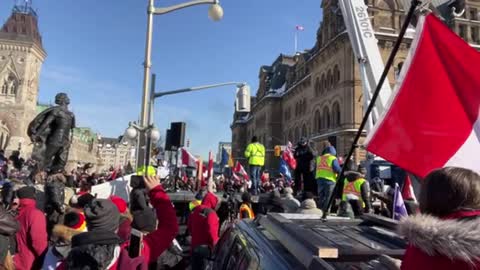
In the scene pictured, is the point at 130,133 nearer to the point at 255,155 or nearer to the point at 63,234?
the point at 255,155

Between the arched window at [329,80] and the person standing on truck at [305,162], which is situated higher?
the arched window at [329,80]

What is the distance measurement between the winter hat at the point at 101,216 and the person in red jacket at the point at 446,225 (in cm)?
197

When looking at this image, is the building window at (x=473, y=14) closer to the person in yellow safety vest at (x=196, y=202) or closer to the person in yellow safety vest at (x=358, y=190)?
the person in yellow safety vest at (x=358, y=190)

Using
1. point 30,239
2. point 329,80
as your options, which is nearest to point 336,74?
point 329,80

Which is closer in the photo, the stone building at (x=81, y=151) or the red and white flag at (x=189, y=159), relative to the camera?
the red and white flag at (x=189, y=159)

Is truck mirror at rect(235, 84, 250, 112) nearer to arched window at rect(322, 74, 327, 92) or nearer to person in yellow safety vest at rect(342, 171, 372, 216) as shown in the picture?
person in yellow safety vest at rect(342, 171, 372, 216)

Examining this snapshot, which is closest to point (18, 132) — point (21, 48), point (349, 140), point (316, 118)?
point (21, 48)

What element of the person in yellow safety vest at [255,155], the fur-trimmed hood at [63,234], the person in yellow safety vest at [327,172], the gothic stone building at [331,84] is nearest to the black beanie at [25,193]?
the fur-trimmed hood at [63,234]

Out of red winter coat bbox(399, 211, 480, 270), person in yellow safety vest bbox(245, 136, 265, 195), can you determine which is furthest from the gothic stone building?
red winter coat bbox(399, 211, 480, 270)

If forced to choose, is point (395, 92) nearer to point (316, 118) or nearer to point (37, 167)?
point (37, 167)

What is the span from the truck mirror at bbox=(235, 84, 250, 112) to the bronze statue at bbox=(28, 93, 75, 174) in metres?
5.24

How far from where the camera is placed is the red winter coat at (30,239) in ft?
12.7

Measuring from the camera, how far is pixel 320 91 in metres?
45.1

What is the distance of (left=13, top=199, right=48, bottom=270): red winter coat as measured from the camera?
388 cm
